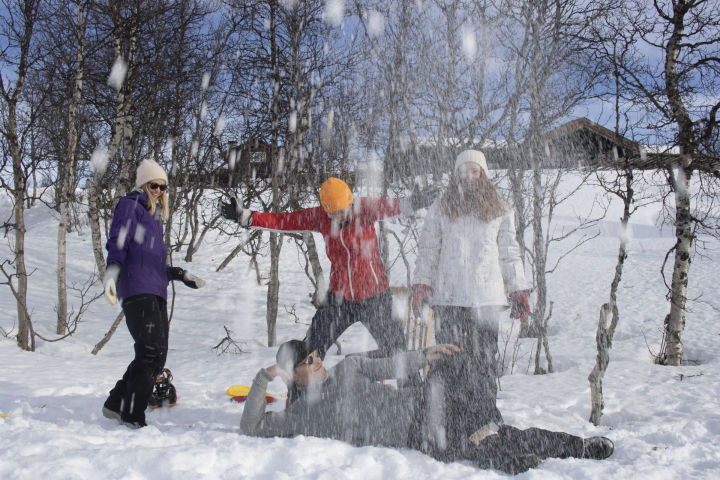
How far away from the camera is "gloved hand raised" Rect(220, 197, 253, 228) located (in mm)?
3271

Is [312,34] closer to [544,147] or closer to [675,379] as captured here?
[544,147]

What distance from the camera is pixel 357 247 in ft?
10.8

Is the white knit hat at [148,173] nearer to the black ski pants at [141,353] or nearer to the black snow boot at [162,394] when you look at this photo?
the black ski pants at [141,353]

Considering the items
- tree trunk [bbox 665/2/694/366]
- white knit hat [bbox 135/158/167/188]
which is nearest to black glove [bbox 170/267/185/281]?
white knit hat [bbox 135/158/167/188]

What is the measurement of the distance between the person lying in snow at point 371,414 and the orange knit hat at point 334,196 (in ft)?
3.06

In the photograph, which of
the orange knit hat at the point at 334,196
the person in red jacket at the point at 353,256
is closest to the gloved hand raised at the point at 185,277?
the person in red jacket at the point at 353,256

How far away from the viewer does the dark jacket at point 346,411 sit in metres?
2.56

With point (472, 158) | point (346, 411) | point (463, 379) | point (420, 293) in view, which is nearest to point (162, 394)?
point (346, 411)

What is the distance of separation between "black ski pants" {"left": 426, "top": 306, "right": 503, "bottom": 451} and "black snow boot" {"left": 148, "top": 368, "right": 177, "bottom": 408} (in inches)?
78.4

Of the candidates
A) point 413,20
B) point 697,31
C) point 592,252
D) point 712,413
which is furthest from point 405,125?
point 592,252

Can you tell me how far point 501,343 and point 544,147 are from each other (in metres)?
3.69

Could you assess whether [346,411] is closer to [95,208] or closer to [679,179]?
[679,179]

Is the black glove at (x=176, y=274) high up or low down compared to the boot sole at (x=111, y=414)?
up

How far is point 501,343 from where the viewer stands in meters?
8.90
